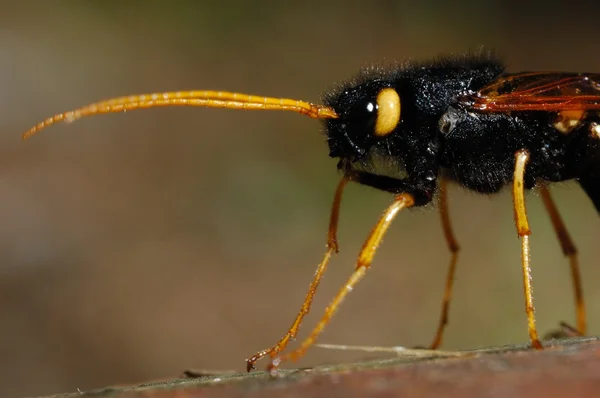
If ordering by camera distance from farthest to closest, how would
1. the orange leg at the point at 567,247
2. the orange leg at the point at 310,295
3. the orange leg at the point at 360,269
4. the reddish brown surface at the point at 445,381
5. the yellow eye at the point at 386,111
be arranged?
the orange leg at the point at 567,247, the yellow eye at the point at 386,111, the orange leg at the point at 310,295, the orange leg at the point at 360,269, the reddish brown surface at the point at 445,381

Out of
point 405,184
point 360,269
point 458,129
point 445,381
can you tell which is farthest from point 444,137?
point 445,381

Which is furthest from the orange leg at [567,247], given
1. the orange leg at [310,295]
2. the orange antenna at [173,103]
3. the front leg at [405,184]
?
the orange antenna at [173,103]

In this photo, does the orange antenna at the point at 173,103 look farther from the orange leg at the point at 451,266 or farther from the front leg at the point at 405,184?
the orange leg at the point at 451,266

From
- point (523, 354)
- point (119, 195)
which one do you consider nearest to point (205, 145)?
point (119, 195)

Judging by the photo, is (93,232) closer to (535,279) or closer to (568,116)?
(535,279)

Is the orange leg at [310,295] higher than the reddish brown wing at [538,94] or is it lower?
lower

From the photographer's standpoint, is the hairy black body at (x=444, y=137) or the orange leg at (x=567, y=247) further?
the orange leg at (x=567, y=247)

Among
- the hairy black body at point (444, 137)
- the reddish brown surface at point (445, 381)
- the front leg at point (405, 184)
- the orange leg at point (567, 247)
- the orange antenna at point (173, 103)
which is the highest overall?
the orange antenna at point (173, 103)
